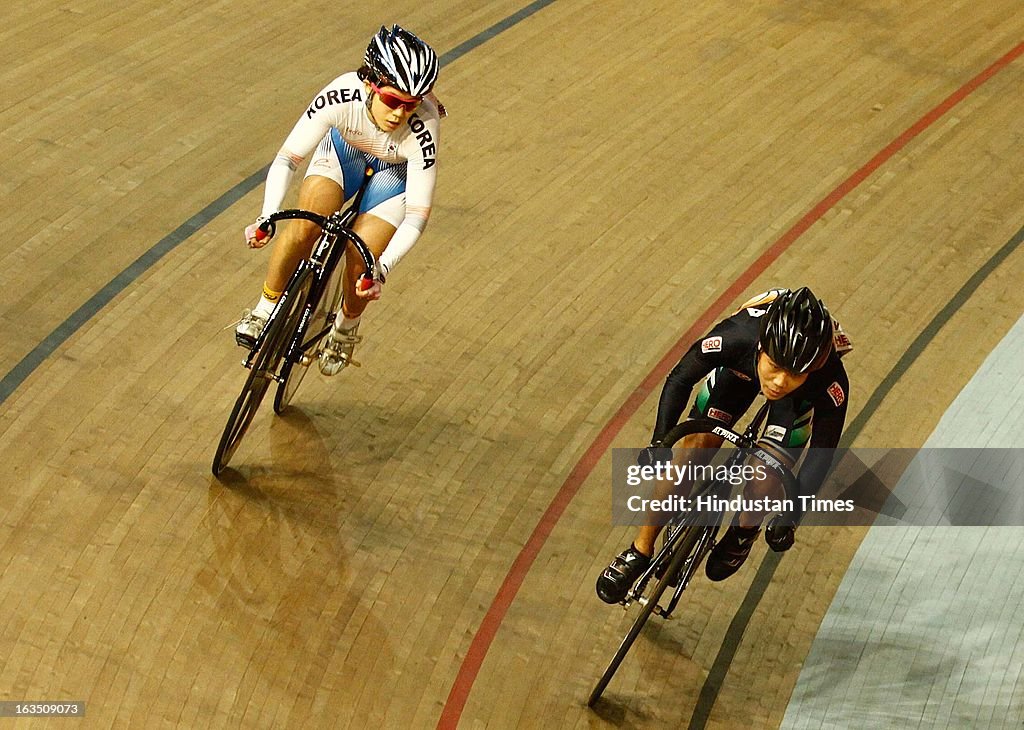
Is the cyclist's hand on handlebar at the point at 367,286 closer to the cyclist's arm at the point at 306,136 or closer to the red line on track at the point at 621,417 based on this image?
the cyclist's arm at the point at 306,136

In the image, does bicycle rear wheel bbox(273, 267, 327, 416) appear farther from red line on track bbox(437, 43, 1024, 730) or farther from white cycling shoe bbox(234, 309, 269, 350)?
red line on track bbox(437, 43, 1024, 730)

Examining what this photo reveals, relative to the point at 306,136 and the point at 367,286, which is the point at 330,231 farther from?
the point at 306,136

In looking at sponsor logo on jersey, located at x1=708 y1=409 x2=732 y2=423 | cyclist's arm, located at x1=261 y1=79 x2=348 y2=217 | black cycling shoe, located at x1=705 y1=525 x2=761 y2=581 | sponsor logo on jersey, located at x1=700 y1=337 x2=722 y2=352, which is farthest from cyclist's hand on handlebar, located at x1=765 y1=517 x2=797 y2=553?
cyclist's arm, located at x1=261 y1=79 x2=348 y2=217

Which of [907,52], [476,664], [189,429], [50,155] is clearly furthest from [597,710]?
[907,52]

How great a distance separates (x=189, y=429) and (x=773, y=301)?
7.47 feet

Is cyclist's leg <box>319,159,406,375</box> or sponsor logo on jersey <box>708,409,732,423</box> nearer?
sponsor logo on jersey <box>708,409,732,423</box>

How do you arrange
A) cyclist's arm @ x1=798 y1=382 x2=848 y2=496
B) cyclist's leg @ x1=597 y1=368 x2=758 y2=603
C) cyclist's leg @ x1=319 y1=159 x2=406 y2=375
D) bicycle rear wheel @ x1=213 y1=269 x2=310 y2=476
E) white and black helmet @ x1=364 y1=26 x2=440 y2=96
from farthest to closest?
1. cyclist's leg @ x1=319 y1=159 x2=406 y2=375
2. bicycle rear wheel @ x1=213 y1=269 x2=310 y2=476
3. white and black helmet @ x1=364 y1=26 x2=440 y2=96
4. cyclist's leg @ x1=597 y1=368 x2=758 y2=603
5. cyclist's arm @ x1=798 y1=382 x2=848 y2=496

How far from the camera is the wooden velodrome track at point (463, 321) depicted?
13.9ft

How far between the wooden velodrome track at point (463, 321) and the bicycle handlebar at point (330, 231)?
954 mm

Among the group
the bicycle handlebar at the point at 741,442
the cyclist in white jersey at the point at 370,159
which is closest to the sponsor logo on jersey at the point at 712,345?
the bicycle handlebar at the point at 741,442

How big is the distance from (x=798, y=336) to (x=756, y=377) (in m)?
0.38

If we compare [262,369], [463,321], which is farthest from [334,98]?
[463,321]

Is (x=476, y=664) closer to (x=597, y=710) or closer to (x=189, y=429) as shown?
(x=597, y=710)

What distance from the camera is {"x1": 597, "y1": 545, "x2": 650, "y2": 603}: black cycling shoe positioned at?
4078 mm
